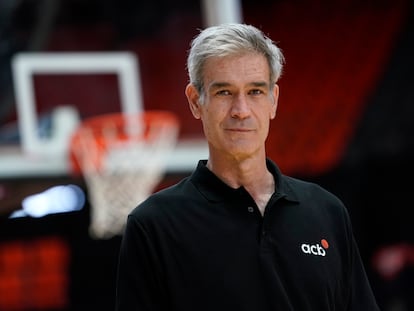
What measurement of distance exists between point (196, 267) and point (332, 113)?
713 cm

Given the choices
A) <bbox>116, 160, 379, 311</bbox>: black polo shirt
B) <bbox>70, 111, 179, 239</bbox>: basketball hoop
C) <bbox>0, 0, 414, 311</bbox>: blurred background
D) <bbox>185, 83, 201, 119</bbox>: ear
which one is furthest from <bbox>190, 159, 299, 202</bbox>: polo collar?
<bbox>0, 0, 414, 311</bbox>: blurred background

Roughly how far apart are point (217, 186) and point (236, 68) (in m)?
0.23

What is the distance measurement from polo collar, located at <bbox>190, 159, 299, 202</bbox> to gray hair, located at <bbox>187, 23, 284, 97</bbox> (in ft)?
0.53

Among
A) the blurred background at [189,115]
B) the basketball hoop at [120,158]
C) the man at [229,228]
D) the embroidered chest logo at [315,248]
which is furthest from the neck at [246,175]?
the blurred background at [189,115]

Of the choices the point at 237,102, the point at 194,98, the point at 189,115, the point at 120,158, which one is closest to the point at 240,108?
the point at 237,102

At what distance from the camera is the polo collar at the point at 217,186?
1.82 metres

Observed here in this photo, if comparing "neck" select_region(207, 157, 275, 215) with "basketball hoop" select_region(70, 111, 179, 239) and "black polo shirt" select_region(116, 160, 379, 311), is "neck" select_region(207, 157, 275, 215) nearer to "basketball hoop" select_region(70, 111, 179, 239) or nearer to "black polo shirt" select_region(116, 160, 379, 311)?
"black polo shirt" select_region(116, 160, 379, 311)

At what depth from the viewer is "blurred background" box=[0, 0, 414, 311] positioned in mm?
7129

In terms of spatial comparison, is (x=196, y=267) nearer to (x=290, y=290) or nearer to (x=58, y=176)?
(x=290, y=290)

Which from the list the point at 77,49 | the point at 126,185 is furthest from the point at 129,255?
the point at 77,49

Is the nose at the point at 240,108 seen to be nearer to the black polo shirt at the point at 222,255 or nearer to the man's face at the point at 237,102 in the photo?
the man's face at the point at 237,102

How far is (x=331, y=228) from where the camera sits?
6.19 feet

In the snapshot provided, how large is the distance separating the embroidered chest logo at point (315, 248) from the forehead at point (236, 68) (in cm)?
33

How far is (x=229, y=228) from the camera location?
1784 mm
